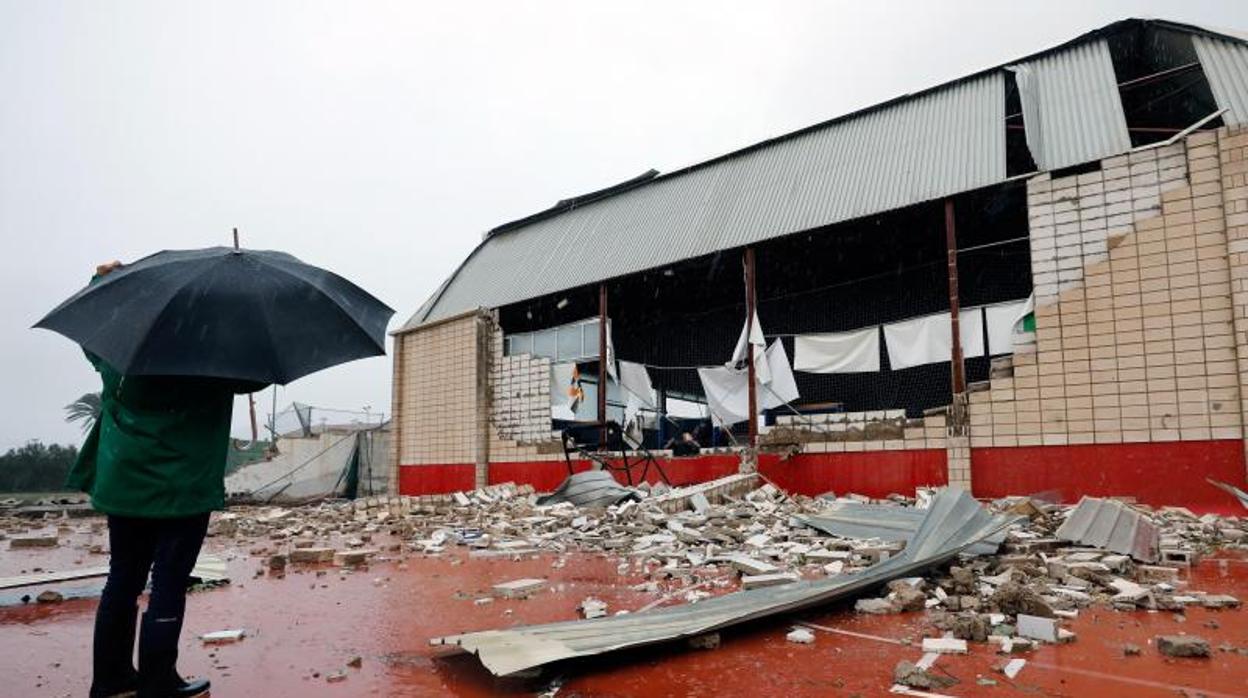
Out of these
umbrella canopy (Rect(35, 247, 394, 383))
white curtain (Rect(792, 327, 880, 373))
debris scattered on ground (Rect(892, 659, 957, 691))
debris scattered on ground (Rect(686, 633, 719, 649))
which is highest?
white curtain (Rect(792, 327, 880, 373))

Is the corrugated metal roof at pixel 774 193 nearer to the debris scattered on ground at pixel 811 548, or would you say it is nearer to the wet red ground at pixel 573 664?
the debris scattered on ground at pixel 811 548

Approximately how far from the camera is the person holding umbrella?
8.36ft

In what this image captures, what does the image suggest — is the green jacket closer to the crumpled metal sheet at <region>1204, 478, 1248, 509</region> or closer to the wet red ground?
the wet red ground

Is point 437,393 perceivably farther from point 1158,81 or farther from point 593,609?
point 1158,81

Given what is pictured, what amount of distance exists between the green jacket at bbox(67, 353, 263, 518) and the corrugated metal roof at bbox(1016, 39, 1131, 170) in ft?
30.6

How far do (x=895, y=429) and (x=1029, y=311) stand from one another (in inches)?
85.7

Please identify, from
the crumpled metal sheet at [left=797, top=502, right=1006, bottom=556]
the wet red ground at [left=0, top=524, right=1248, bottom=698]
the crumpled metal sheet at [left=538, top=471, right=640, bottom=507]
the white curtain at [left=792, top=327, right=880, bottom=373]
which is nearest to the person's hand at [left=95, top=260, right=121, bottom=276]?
the wet red ground at [left=0, top=524, right=1248, bottom=698]

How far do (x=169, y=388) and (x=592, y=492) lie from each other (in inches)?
284

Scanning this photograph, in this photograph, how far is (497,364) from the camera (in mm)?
14867

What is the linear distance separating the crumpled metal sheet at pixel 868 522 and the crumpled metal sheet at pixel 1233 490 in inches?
120

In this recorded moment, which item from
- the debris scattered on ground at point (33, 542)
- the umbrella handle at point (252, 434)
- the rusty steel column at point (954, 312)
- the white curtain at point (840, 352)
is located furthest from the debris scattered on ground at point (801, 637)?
the umbrella handle at point (252, 434)

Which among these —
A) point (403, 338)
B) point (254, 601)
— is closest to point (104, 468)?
point (254, 601)

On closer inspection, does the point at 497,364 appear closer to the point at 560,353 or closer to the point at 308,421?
the point at 560,353

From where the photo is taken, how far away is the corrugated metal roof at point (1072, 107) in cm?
864
